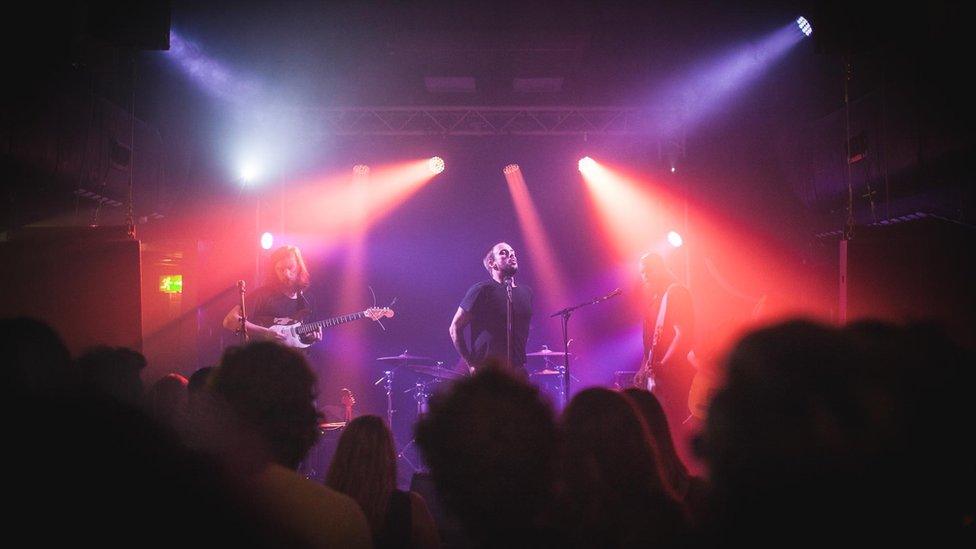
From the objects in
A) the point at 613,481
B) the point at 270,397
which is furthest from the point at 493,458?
the point at 270,397

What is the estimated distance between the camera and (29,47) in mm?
3836

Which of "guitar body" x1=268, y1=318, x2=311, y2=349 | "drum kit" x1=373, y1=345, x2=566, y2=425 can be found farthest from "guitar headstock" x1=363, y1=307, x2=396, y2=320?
"guitar body" x1=268, y1=318, x2=311, y2=349

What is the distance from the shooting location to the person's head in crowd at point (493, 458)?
1414 millimetres

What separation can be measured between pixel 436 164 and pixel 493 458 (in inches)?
339

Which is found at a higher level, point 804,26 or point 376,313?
point 804,26

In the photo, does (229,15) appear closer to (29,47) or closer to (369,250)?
(29,47)

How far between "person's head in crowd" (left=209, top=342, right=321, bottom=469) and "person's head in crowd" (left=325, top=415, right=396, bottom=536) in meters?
0.67

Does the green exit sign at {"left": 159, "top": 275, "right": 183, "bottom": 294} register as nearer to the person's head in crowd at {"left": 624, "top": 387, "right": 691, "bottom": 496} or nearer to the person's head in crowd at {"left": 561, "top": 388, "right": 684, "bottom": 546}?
the person's head in crowd at {"left": 624, "top": 387, "right": 691, "bottom": 496}

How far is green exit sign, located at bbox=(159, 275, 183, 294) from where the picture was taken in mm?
10109

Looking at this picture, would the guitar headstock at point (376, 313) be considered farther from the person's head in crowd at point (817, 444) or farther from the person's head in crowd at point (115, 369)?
the person's head in crowd at point (817, 444)

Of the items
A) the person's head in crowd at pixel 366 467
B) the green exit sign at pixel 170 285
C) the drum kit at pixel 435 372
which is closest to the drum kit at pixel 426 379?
the drum kit at pixel 435 372

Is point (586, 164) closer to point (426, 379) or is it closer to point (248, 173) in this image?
point (426, 379)

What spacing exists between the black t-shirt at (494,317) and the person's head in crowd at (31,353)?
20.2ft

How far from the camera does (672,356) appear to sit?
6734 mm
